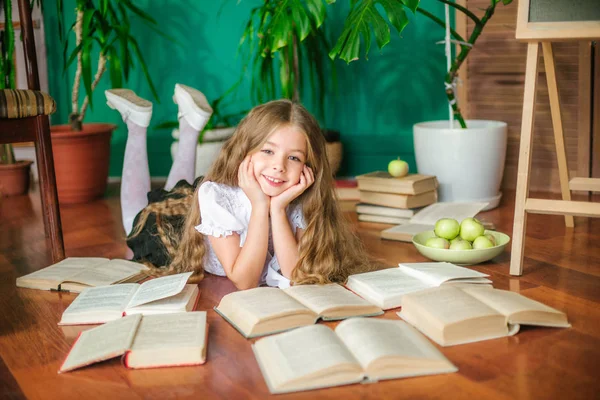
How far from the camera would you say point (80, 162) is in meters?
3.17

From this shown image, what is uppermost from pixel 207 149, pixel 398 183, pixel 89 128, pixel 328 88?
pixel 328 88

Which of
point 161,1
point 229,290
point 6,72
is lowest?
point 229,290

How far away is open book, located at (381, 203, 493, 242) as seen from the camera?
2330 mm

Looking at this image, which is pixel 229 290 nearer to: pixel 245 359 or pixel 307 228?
pixel 307 228

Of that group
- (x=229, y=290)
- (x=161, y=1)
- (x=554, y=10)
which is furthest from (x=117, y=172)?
(x=554, y=10)

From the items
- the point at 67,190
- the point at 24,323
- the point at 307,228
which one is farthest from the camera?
the point at 67,190

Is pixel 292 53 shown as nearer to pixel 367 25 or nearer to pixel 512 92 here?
pixel 367 25

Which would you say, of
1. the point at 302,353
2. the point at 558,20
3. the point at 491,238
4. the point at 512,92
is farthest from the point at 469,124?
the point at 302,353

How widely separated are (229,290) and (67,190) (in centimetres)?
156

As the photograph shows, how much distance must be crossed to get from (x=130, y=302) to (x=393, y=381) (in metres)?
0.66

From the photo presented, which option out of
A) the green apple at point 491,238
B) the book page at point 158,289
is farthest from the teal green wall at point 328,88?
the book page at point 158,289

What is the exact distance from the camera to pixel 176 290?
5.34ft

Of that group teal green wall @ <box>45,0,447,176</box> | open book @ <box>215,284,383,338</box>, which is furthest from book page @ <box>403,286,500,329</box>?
teal green wall @ <box>45,0,447,176</box>

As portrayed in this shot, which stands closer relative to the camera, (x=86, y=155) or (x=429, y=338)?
(x=429, y=338)
